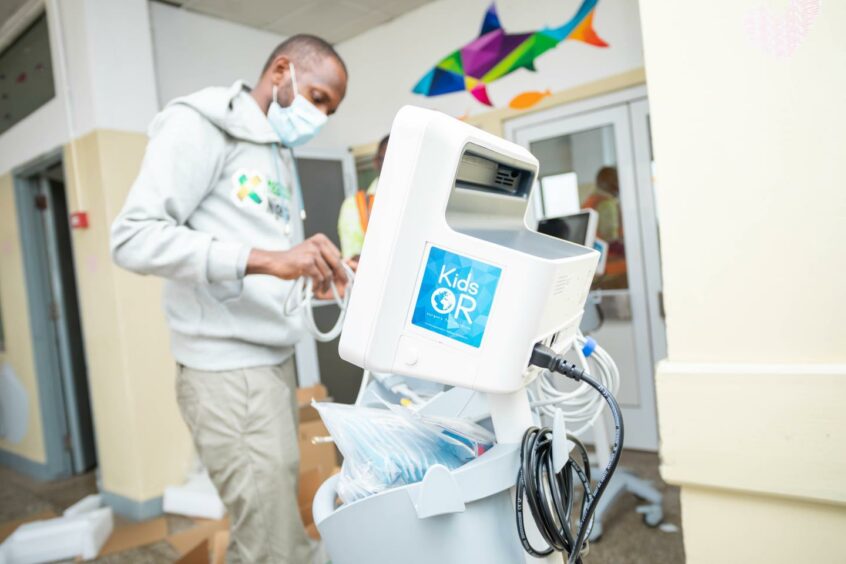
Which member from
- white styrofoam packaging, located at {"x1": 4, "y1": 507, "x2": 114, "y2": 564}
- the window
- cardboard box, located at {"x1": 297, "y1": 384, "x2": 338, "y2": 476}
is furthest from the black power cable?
the window

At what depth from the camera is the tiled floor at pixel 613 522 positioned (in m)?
1.92

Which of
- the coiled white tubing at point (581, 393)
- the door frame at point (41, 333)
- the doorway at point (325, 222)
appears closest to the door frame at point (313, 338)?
the doorway at point (325, 222)

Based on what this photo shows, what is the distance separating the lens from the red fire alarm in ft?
8.97

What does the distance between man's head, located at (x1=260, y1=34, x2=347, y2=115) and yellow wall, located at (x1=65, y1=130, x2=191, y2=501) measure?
5.99ft

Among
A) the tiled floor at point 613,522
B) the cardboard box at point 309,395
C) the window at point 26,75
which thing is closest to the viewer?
the tiled floor at point 613,522

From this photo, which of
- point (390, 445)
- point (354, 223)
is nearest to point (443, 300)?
point (390, 445)

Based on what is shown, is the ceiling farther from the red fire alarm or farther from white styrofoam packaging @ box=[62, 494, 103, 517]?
white styrofoam packaging @ box=[62, 494, 103, 517]

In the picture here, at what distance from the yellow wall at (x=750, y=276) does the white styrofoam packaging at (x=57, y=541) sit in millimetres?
2403

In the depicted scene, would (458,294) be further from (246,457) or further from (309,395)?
(309,395)

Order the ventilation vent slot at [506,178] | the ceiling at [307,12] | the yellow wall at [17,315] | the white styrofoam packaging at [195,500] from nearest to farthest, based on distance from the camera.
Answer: the ventilation vent slot at [506,178] < the white styrofoam packaging at [195,500] < the ceiling at [307,12] < the yellow wall at [17,315]

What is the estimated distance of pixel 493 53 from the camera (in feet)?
10.2

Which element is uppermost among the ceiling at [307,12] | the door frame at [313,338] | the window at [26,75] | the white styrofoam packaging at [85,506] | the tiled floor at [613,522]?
the ceiling at [307,12]

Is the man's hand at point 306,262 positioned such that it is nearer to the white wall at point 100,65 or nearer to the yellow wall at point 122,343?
the yellow wall at point 122,343

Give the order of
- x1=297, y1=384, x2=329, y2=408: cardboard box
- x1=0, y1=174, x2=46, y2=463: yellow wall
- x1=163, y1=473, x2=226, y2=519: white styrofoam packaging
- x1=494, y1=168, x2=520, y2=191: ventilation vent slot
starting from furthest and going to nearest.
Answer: x1=0, y1=174, x2=46, y2=463: yellow wall → x1=297, y1=384, x2=329, y2=408: cardboard box → x1=163, y1=473, x2=226, y2=519: white styrofoam packaging → x1=494, y1=168, x2=520, y2=191: ventilation vent slot
